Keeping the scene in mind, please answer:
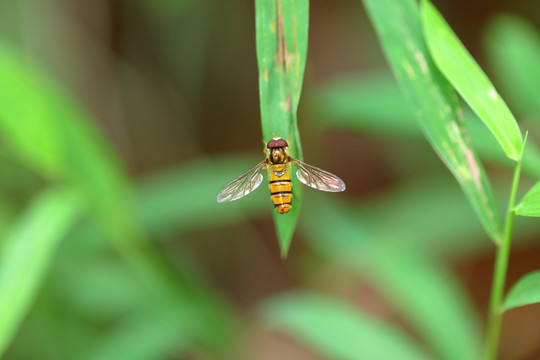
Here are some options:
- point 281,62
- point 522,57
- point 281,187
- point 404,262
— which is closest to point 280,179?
point 281,187

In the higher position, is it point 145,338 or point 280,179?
point 280,179

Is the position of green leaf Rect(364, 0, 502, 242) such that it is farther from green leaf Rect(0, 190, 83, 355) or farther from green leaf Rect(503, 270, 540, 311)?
green leaf Rect(0, 190, 83, 355)

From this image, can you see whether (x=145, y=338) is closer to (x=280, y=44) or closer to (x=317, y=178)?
(x=317, y=178)

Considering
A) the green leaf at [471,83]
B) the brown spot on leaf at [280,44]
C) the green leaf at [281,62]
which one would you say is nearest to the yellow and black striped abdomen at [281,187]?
the green leaf at [281,62]

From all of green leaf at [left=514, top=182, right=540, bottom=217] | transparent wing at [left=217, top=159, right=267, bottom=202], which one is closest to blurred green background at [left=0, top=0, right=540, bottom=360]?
transparent wing at [left=217, top=159, right=267, bottom=202]

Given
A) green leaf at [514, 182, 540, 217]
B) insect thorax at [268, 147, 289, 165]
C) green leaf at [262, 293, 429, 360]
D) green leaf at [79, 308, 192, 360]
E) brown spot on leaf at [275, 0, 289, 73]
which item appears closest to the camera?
green leaf at [514, 182, 540, 217]

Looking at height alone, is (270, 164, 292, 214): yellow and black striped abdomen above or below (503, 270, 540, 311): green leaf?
above

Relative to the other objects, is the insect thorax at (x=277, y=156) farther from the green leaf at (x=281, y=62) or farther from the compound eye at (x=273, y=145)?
the green leaf at (x=281, y=62)
